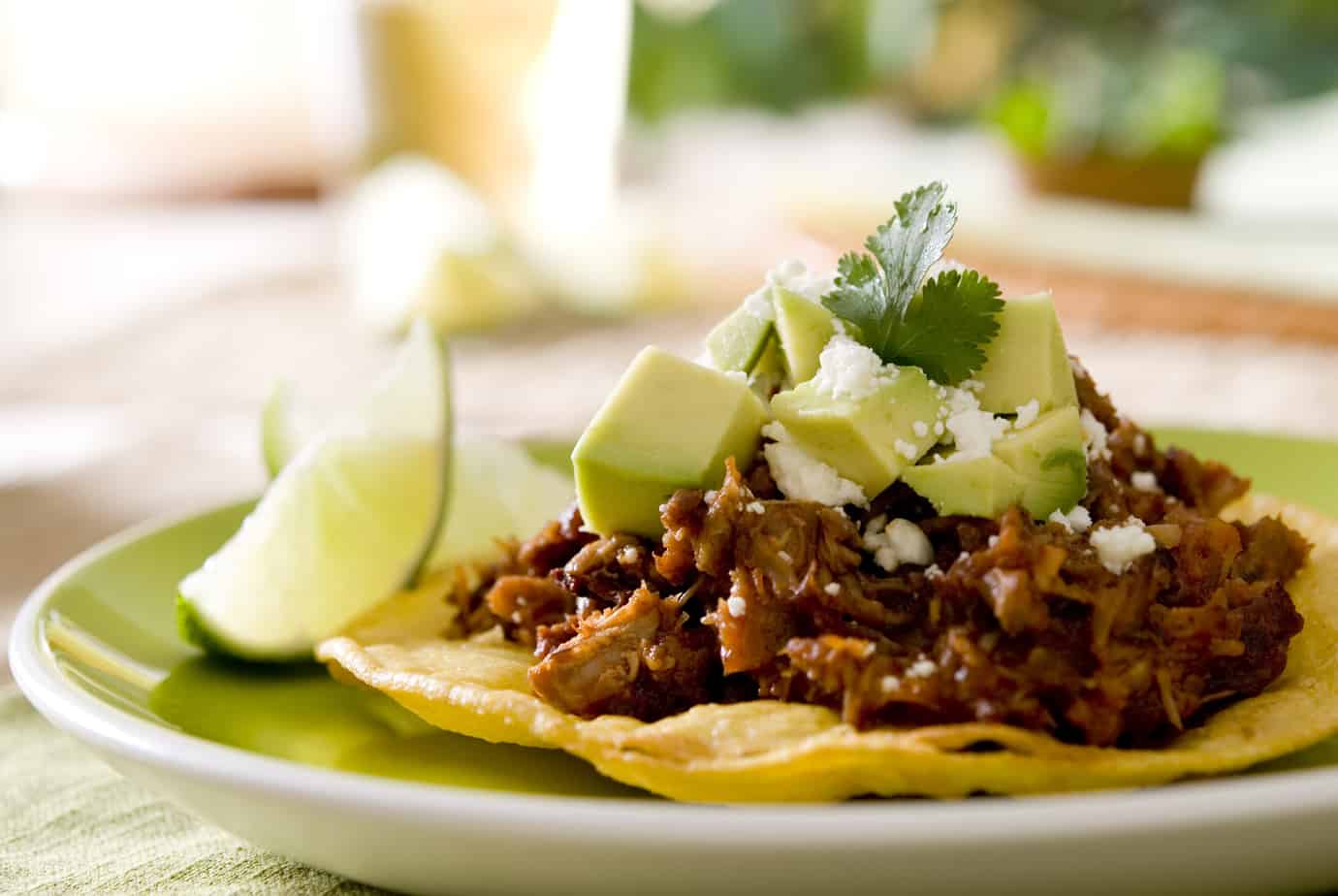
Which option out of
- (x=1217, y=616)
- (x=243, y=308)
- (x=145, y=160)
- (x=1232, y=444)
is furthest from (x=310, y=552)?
(x=145, y=160)

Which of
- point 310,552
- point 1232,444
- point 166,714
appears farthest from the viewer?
point 1232,444

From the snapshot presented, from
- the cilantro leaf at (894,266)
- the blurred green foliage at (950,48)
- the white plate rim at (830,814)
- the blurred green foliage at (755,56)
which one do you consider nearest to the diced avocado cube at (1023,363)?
the cilantro leaf at (894,266)

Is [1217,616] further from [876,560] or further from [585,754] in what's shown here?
[585,754]

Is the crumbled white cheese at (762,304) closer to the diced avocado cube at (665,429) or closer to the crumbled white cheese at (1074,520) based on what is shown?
the diced avocado cube at (665,429)

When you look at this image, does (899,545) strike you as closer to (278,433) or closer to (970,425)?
(970,425)

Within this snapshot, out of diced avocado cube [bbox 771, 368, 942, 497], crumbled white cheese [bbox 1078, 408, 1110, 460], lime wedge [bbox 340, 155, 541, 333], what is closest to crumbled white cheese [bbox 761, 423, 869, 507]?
diced avocado cube [bbox 771, 368, 942, 497]

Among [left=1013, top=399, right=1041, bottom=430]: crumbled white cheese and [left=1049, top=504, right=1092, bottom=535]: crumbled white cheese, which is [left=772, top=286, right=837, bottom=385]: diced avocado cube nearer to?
[left=1013, top=399, right=1041, bottom=430]: crumbled white cheese

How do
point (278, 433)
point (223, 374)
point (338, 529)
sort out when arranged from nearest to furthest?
point (338, 529), point (278, 433), point (223, 374)

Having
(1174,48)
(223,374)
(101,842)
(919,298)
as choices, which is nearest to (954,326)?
(919,298)
